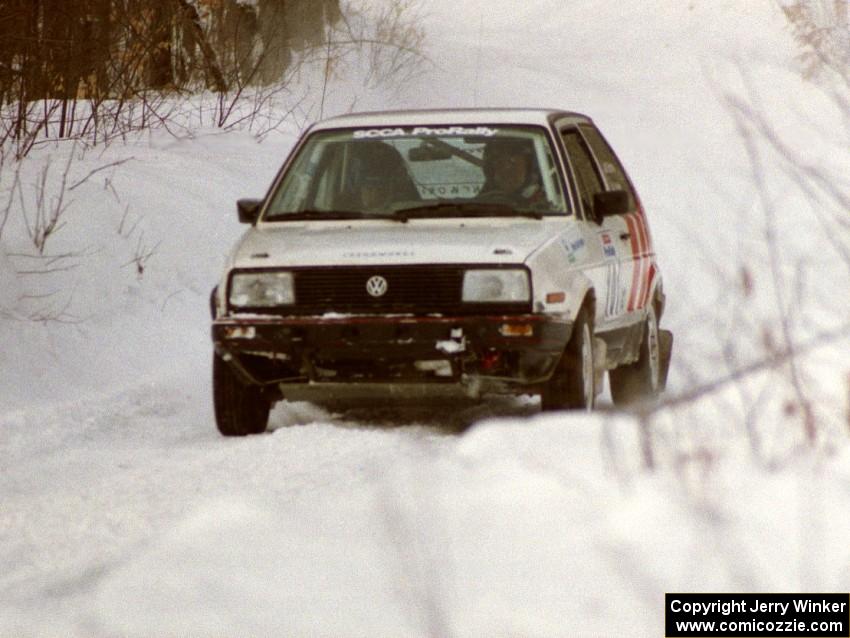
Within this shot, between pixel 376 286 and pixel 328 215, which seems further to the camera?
pixel 328 215

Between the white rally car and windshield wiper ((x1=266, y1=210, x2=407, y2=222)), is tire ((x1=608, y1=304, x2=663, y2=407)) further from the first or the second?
windshield wiper ((x1=266, y1=210, x2=407, y2=222))

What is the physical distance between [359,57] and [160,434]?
72.3ft

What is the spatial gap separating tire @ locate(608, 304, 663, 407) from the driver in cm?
144

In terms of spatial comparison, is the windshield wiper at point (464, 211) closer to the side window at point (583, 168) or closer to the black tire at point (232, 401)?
the side window at point (583, 168)

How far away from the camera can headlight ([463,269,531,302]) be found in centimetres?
810

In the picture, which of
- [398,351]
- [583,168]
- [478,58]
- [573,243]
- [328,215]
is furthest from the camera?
[478,58]

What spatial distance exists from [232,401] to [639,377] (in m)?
2.58

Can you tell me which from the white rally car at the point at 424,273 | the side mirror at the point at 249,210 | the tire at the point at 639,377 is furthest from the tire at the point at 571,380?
the side mirror at the point at 249,210

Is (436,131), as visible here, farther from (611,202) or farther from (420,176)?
(611,202)

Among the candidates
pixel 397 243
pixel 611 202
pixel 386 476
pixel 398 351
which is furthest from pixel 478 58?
pixel 386 476

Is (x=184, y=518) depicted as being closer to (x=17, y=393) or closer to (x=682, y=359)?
(x=682, y=359)

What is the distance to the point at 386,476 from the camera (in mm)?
6836

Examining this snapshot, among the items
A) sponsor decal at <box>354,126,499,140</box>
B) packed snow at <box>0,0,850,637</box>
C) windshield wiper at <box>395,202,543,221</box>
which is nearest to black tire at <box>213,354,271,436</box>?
packed snow at <box>0,0,850,637</box>

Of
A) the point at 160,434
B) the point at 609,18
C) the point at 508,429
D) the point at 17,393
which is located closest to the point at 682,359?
the point at 508,429
